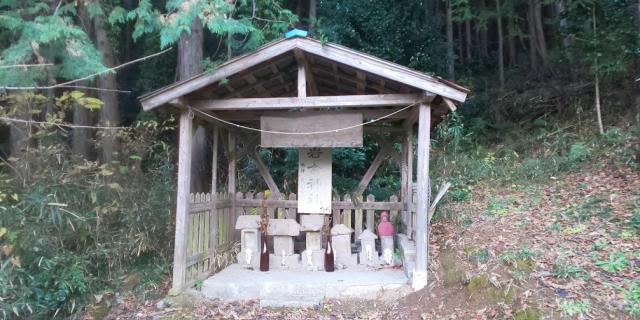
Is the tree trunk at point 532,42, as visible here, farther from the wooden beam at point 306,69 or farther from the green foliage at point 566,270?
the green foliage at point 566,270

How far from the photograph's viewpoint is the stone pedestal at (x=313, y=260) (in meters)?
6.39

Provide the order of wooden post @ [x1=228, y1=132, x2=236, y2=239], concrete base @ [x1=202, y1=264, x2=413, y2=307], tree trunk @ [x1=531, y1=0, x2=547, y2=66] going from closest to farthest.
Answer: concrete base @ [x1=202, y1=264, x2=413, y2=307]
wooden post @ [x1=228, y1=132, x2=236, y2=239]
tree trunk @ [x1=531, y1=0, x2=547, y2=66]

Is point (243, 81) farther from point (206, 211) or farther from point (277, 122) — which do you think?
point (206, 211)

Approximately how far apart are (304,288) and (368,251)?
1.31 metres

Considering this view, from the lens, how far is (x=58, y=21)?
20.1 feet

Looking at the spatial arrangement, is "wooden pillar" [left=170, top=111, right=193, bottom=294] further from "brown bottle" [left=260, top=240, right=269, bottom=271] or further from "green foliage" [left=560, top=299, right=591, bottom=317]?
"green foliage" [left=560, top=299, right=591, bottom=317]

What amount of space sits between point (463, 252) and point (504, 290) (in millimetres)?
1058

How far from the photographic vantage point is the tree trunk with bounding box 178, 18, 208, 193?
809 centimetres

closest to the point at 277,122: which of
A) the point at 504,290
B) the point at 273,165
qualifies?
the point at 273,165

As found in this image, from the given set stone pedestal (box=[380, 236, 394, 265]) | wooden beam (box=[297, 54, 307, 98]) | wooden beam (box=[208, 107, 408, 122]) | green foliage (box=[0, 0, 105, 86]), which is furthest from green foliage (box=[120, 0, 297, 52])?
stone pedestal (box=[380, 236, 394, 265])

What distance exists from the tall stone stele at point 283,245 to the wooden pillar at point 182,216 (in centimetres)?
131

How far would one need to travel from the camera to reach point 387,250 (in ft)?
21.3

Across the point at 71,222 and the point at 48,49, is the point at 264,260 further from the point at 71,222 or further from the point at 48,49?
the point at 48,49

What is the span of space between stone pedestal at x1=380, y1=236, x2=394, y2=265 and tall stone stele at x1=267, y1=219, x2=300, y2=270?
48.9 inches
